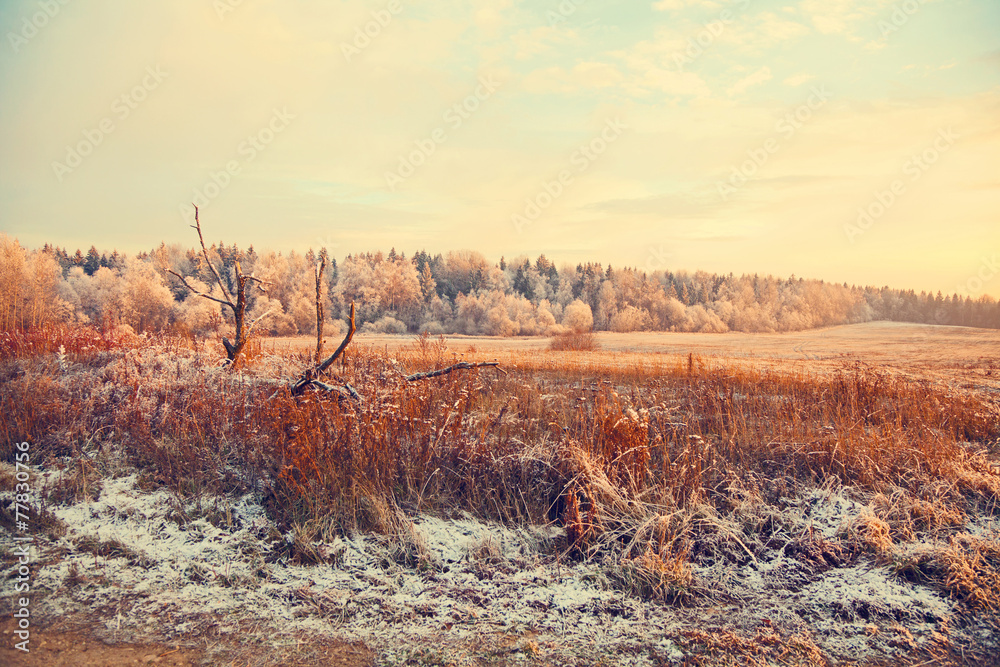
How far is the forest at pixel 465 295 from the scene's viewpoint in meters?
36.7

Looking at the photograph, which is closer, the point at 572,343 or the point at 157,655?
the point at 157,655

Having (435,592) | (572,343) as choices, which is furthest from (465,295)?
(435,592)

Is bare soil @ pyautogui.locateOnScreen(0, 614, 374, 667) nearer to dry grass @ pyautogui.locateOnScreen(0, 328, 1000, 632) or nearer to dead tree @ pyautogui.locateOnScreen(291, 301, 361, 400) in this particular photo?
dry grass @ pyautogui.locateOnScreen(0, 328, 1000, 632)

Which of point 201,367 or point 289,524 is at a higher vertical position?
point 201,367

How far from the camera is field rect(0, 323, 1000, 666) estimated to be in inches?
135

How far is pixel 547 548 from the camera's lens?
180 inches

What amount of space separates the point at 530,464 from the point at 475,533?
1.03m

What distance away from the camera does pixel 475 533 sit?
4.68 metres

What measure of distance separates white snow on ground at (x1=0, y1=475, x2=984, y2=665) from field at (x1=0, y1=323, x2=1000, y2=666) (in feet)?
0.06

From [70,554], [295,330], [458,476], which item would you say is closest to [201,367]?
[70,554]

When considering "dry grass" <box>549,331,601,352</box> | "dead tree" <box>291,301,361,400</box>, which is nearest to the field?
"dead tree" <box>291,301,361,400</box>

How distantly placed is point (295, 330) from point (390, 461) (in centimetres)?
3706

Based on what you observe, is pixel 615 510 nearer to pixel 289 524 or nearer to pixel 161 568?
pixel 289 524

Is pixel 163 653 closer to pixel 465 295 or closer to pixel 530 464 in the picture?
pixel 530 464
